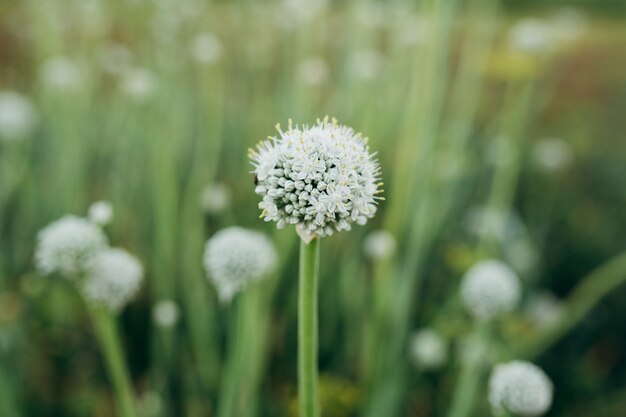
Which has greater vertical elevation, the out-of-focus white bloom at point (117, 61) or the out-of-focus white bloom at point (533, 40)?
the out-of-focus white bloom at point (117, 61)

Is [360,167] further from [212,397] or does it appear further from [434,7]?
[212,397]

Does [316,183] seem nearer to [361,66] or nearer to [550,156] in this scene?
[361,66]

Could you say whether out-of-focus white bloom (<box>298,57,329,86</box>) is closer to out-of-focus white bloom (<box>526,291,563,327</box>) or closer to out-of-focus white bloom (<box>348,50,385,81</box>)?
out-of-focus white bloom (<box>348,50,385,81</box>)

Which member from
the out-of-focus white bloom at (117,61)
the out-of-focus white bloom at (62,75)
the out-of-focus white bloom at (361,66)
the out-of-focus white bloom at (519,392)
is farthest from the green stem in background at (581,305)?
the out-of-focus white bloom at (62,75)

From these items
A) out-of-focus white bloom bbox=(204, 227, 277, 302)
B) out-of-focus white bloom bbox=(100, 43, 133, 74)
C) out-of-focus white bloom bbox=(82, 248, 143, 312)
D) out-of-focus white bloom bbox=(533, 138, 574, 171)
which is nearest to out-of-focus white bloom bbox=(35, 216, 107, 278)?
out-of-focus white bloom bbox=(82, 248, 143, 312)

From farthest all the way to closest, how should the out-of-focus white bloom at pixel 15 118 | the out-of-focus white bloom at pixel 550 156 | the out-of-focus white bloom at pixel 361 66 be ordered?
the out-of-focus white bloom at pixel 550 156 → the out-of-focus white bloom at pixel 15 118 → the out-of-focus white bloom at pixel 361 66

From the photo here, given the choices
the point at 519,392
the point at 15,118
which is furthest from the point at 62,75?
the point at 519,392

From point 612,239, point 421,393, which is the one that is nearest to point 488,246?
point 421,393

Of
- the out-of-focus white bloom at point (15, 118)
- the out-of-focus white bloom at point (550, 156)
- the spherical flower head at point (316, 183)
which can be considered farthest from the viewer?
the out-of-focus white bloom at point (550, 156)

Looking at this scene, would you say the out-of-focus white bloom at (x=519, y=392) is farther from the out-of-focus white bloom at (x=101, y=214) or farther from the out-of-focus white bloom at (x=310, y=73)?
the out-of-focus white bloom at (x=310, y=73)
